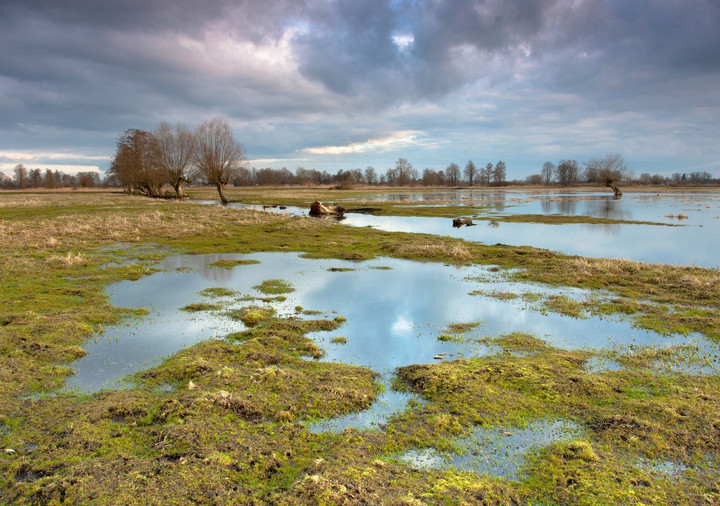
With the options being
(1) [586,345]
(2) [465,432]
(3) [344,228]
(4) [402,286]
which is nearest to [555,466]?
(2) [465,432]

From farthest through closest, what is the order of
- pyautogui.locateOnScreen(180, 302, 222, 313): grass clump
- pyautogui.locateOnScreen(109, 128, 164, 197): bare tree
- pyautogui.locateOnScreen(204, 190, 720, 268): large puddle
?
pyautogui.locateOnScreen(109, 128, 164, 197): bare tree → pyautogui.locateOnScreen(204, 190, 720, 268): large puddle → pyautogui.locateOnScreen(180, 302, 222, 313): grass clump

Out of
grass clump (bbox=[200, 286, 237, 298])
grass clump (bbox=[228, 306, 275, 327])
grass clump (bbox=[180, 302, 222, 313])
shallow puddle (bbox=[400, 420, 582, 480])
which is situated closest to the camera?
shallow puddle (bbox=[400, 420, 582, 480])

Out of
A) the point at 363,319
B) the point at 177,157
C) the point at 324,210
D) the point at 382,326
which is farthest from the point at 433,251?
the point at 177,157

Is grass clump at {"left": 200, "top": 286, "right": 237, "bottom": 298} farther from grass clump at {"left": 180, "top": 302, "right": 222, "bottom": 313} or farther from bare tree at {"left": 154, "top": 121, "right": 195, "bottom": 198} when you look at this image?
bare tree at {"left": 154, "top": 121, "right": 195, "bottom": 198}

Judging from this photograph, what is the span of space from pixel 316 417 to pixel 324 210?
34292mm

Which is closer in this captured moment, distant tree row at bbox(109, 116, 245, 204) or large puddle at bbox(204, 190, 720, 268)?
A: large puddle at bbox(204, 190, 720, 268)

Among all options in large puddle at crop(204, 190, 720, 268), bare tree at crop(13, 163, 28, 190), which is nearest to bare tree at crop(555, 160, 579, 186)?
large puddle at crop(204, 190, 720, 268)

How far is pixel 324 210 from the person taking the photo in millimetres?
38938

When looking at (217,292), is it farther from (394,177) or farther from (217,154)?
(394,177)

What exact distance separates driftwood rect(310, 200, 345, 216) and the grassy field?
95.5 ft

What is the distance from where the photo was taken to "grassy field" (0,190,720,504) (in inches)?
156

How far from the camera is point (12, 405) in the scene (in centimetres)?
539

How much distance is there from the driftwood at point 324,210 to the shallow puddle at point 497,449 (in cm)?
3410

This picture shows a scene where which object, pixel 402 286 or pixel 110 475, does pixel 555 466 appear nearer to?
pixel 110 475
